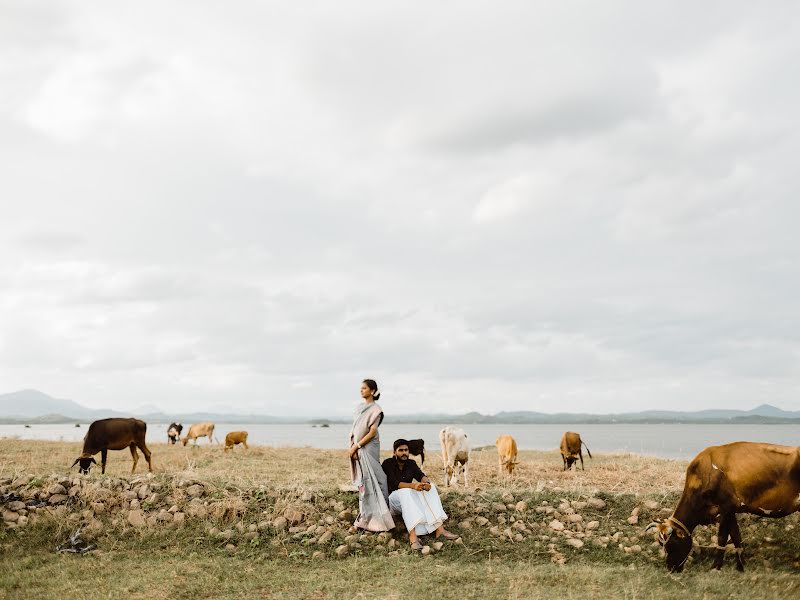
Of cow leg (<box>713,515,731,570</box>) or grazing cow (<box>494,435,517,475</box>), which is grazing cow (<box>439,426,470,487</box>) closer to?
grazing cow (<box>494,435,517,475</box>)

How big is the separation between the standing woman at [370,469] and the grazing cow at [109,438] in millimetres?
8937

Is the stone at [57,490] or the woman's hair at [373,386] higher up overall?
the woman's hair at [373,386]

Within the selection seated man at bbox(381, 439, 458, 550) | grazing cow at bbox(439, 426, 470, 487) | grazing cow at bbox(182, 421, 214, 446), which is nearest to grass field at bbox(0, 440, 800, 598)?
seated man at bbox(381, 439, 458, 550)

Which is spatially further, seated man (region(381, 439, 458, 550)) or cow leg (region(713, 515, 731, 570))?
seated man (region(381, 439, 458, 550))

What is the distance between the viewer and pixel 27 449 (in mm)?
22031

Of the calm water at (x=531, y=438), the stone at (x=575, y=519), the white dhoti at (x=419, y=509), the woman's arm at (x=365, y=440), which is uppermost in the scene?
the woman's arm at (x=365, y=440)

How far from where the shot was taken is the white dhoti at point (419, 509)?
31.6 feet

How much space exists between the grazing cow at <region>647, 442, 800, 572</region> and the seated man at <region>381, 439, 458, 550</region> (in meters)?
3.41

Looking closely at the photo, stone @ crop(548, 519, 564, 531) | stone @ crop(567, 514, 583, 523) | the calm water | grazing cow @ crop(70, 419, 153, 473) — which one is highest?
grazing cow @ crop(70, 419, 153, 473)

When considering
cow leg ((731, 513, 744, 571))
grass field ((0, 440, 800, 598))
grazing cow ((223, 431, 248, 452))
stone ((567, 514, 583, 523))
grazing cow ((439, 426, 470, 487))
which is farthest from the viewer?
grazing cow ((223, 431, 248, 452))

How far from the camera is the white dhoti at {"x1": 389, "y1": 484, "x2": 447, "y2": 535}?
9.64 meters

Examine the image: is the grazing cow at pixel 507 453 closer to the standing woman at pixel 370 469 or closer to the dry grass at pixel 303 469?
the dry grass at pixel 303 469

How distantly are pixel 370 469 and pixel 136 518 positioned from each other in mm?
4264

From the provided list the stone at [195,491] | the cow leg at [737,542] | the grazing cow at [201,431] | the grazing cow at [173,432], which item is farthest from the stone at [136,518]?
the grazing cow at [173,432]
